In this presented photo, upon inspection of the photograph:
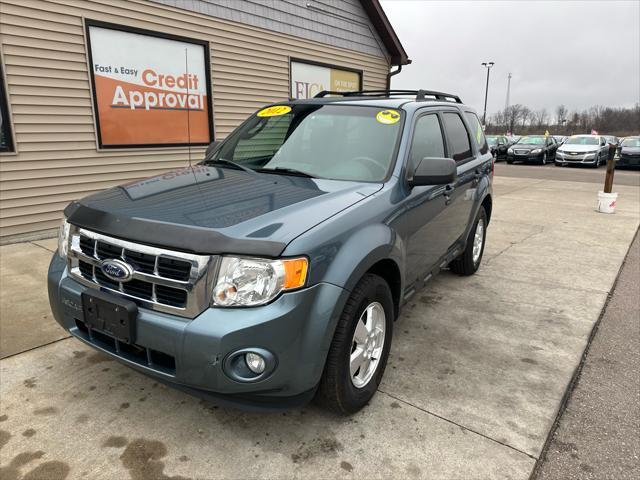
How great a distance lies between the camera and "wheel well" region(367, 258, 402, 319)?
2666mm

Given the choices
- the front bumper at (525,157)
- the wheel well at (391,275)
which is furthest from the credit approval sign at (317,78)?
the front bumper at (525,157)

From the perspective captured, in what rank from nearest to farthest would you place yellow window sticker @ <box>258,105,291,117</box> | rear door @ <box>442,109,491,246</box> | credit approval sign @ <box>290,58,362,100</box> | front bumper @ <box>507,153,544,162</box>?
1. yellow window sticker @ <box>258,105,291,117</box>
2. rear door @ <box>442,109,491,246</box>
3. credit approval sign @ <box>290,58,362,100</box>
4. front bumper @ <box>507,153,544,162</box>

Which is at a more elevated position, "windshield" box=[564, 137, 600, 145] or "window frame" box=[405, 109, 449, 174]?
"window frame" box=[405, 109, 449, 174]

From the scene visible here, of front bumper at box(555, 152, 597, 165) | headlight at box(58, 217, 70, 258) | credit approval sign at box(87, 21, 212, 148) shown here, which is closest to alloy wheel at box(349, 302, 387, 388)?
headlight at box(58, 217, 70, 258)

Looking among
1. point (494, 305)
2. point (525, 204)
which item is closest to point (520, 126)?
point (525, 204)

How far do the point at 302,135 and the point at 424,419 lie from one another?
79.6 inches

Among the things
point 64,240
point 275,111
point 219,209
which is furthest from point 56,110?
point 219,209

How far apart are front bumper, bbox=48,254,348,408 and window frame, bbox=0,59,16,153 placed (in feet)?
16.1

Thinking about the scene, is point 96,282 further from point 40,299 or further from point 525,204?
point 525,204

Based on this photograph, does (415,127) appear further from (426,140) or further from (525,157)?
(525,157)

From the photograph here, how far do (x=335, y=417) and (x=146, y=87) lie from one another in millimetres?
6193

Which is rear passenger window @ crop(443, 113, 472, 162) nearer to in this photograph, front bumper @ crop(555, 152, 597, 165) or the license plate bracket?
the license plate bracket

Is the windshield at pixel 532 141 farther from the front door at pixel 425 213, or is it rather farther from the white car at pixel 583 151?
the front door at pixel 425 213

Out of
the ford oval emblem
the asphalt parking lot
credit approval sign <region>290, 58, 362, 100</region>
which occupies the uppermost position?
credit approval sign <region>290, 58, 362, 100</region>
